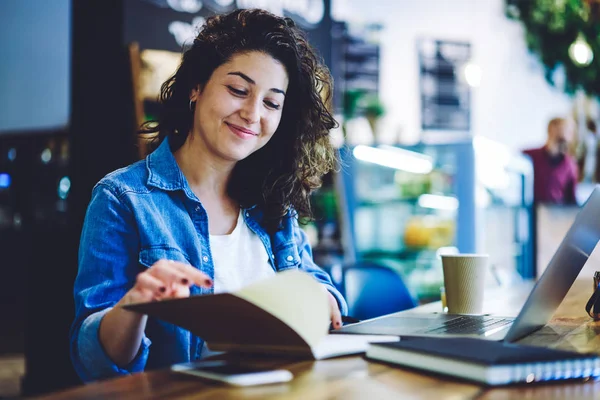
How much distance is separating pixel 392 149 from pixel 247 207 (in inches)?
130

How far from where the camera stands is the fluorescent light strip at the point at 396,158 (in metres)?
4.88

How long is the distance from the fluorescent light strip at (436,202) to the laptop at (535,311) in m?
3.32

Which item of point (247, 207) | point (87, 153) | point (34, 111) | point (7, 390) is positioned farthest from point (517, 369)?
point (34, 111)

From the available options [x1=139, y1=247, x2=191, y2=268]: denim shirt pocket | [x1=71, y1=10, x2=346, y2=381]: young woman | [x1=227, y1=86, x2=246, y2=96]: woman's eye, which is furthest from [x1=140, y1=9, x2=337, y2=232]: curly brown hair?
[x1=139, y1=247, x2=191, y2=268]: denim shirt pocket

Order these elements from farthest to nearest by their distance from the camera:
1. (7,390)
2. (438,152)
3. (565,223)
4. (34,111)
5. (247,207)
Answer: (34,111) < (565,223) < (438,152) < (7,390) < (247,207)

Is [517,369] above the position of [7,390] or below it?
above

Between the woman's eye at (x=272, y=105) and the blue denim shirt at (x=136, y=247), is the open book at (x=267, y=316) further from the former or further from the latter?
the woman's eye at (x=272, y=105)

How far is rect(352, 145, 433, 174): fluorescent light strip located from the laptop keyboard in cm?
334

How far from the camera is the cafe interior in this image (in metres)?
3.23

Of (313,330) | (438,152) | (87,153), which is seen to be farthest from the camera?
(438,152)

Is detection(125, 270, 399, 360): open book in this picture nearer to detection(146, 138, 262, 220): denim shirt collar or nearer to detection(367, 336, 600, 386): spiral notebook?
detection(367, 336, 600, 386): spiral notebook

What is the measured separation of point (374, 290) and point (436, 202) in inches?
97.7

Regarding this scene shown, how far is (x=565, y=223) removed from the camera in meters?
5.72

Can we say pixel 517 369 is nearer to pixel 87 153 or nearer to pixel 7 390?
pixel 87 153
